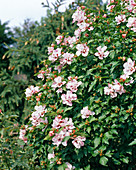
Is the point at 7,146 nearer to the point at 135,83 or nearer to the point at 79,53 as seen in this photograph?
the point at 79,53

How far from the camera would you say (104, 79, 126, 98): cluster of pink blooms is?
2.58m

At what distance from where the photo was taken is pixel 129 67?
8.51 ft

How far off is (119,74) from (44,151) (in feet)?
4.32

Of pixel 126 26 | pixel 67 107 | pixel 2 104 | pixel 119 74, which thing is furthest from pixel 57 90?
pixel 2 104

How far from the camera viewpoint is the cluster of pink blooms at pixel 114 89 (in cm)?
258

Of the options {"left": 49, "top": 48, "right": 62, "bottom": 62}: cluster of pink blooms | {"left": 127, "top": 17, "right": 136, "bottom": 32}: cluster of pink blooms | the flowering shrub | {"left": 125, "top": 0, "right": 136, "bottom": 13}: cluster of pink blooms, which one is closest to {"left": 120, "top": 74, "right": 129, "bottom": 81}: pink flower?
the flowering shrub

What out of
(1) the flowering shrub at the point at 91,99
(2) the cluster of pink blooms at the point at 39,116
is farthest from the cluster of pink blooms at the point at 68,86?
(2) the cluster of pink blooms at the point at 39,116

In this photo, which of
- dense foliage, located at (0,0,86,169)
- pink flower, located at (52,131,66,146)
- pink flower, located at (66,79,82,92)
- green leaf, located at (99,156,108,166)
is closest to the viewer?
pink flower, located at (52,131,66,146)

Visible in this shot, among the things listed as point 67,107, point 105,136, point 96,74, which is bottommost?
point 105,136

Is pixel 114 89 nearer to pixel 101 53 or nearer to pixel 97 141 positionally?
pixel 101 53

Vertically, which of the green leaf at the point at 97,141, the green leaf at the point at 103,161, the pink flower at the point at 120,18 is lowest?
the green leaf at the point at 103,161

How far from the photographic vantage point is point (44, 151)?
116 inches

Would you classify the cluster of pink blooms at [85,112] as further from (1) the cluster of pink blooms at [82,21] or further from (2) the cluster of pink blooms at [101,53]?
(1) the cluster of pink blooms at [82,21]

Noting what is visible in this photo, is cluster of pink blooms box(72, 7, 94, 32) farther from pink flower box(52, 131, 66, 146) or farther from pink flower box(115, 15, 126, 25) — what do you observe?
pink flower box(52, 131, 66, 146)
